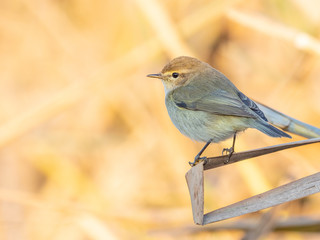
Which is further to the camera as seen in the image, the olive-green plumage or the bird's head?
the bird's head

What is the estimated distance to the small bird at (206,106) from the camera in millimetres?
2590

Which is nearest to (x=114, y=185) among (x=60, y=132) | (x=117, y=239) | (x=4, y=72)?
(x=60, y=132)

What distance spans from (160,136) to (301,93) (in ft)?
4.63

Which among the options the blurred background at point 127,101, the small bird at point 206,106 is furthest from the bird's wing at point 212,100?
the blurred background at point 127,101

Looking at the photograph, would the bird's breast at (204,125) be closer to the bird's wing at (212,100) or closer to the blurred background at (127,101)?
the bird's wing at (212,100)

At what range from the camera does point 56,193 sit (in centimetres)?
475

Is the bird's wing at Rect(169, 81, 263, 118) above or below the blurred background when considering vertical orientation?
below

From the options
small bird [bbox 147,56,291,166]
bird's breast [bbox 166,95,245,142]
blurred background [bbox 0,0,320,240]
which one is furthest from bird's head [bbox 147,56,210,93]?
blurred background [bbox 0,0,320,240]

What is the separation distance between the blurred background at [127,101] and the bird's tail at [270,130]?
132 cm

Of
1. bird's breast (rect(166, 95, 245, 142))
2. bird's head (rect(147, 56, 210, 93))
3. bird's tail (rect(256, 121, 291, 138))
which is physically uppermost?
bird's head (rect(147, 56, 210, 93))

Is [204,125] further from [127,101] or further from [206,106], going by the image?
[127,101]

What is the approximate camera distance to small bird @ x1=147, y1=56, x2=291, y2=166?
2590 millimetres

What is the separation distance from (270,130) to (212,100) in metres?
0.56

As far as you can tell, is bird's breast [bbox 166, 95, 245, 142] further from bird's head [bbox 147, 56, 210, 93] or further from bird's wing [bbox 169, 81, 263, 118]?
bird's head [bbox 147, 56, 210, 93]
